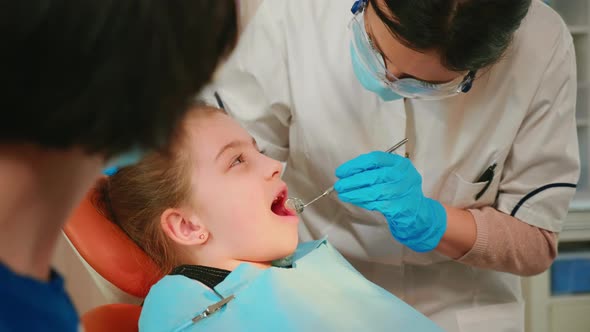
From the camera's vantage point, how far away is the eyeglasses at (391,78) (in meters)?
1.36

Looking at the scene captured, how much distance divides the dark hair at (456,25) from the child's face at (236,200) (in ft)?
1.45

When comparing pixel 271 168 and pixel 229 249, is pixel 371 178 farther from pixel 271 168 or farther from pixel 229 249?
pixel 229 249

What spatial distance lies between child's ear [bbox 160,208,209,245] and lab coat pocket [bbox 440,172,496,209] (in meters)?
0.62

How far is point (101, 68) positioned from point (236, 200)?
0.91m

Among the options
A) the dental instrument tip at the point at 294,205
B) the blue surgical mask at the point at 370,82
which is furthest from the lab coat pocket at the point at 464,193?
the dental instrument tip at the point at 294,205

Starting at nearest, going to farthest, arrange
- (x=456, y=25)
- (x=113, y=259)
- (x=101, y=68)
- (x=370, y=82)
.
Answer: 1. (x=101, y=68)
2. (x=456, y=25)
3. (x=113, y=259)
4. (x=370, y=82)

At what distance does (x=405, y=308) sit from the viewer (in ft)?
4.54

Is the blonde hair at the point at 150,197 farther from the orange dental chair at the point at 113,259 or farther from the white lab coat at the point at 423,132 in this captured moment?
the white lab coat at the point at 423,132

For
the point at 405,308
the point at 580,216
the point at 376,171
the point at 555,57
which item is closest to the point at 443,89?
the point at 376,171

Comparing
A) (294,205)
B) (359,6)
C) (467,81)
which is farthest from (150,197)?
(467,81)

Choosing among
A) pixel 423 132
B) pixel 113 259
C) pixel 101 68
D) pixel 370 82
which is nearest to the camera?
pixel 101 68

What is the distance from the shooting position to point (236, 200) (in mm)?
1400

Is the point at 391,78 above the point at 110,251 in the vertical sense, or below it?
above

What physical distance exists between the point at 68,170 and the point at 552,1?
282cm
